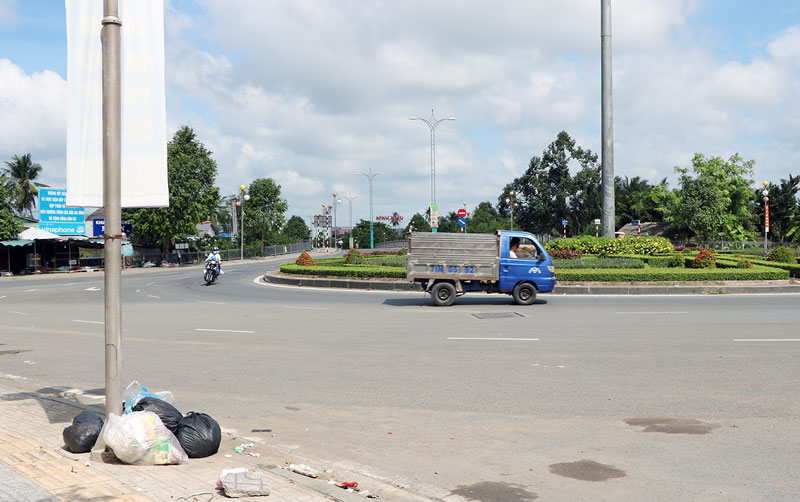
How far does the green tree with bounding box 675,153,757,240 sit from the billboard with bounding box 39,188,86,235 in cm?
5159

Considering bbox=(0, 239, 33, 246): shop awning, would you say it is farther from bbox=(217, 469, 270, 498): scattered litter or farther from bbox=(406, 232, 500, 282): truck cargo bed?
bbox=(217, 469, 270, 498): scattered litter

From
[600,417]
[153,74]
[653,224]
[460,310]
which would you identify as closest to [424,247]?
[460,310]

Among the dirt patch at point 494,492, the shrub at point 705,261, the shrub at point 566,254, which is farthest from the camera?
the shrub at point 566,254

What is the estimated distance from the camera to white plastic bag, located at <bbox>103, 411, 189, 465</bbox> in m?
5.34

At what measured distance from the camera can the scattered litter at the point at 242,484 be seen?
4.65 meters

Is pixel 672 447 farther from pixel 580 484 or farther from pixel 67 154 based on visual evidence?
pixel 67 154

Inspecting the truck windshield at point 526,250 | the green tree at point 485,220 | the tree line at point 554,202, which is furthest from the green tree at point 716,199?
the truck windshield at point 526,250

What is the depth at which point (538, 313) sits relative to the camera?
1691cm

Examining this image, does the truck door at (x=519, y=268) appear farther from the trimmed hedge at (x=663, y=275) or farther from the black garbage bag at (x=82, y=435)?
the black garbage bag at (x=82, y=435)

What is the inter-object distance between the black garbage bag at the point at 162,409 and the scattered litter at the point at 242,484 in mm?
1267

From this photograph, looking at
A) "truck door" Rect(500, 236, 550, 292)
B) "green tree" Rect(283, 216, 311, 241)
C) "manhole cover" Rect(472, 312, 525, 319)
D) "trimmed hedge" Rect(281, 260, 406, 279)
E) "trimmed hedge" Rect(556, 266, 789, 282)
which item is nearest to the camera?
"manhole cover" Rect(472, 312, 525, 319)

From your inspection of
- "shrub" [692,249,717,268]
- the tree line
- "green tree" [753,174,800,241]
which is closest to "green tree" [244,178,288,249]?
the tree line

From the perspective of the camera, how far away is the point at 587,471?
5508 millimetres

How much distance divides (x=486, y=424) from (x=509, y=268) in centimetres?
1222
